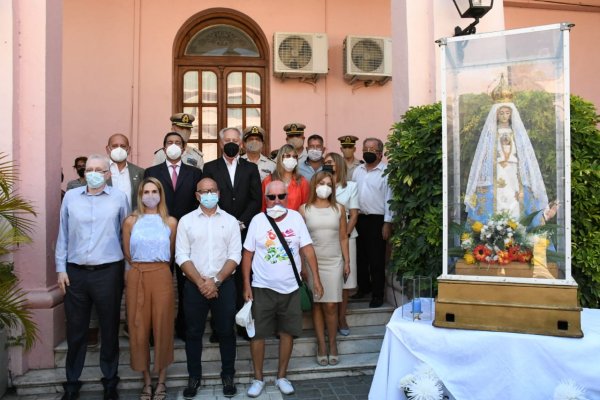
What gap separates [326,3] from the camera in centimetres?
870

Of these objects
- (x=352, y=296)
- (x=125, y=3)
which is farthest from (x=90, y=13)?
(x=352, y=296)

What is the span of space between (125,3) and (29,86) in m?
3.70

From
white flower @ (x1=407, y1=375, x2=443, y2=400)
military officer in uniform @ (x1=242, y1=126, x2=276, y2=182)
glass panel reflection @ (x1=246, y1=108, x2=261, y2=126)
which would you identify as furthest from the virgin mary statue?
glass panel reflection @ (x1=246, y1=108, x2=261, y2=126)

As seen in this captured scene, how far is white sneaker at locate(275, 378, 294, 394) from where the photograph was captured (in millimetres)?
4691

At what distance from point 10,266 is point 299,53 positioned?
209 inches

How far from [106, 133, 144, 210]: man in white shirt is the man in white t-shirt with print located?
142 cm

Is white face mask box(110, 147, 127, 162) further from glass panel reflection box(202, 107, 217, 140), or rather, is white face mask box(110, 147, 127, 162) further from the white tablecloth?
glass panel reflection box(202, 107, 217, 140)

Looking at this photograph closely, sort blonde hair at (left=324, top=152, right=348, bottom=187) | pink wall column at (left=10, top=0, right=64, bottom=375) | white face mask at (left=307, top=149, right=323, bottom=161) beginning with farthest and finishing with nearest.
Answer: white face mask at (left=307, top=149, right=323, bottom=161)
blonde hair at (left=324, top=152, right=348, bottom=187)
pink wall column at (left=10, top=0, right=64, bottom=375)

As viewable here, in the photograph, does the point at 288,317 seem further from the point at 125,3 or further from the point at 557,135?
the point at 125,3

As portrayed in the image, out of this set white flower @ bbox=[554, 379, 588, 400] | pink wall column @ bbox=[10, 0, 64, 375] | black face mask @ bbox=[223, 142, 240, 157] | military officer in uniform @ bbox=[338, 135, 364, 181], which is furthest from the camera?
military officer in uniform @ bbox=[338, 135, 364, 181]

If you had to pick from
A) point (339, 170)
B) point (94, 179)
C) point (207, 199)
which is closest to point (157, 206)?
point (207, 199)

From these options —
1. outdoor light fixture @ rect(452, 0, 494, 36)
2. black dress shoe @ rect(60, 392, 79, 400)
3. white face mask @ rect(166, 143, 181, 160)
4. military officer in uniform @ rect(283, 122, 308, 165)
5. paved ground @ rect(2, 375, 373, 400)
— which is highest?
outdoor light fixture @ rect(452, 0, 494, 36)

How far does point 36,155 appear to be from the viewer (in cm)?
507

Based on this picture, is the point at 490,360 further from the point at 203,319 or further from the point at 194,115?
the point at 194,115
